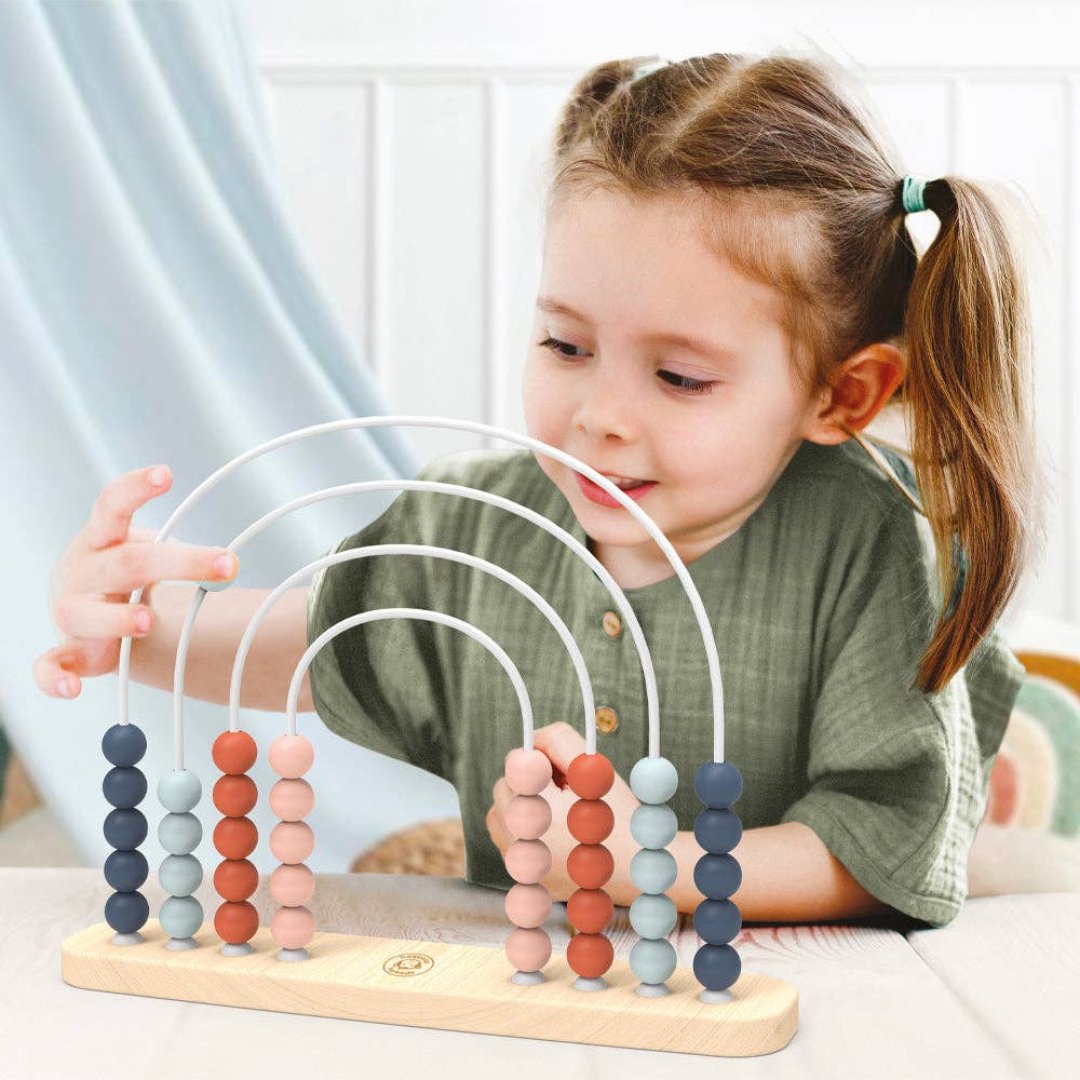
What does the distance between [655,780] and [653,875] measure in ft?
0.13

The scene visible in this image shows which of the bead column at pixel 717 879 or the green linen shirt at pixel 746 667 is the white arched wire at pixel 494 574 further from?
the green linen shirt at pixel 746 667

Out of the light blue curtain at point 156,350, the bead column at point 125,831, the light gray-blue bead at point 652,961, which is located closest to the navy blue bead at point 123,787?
the bead column at point 125,831

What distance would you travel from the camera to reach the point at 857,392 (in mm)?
728

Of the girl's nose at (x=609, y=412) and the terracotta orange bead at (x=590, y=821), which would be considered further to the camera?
the girl's nose at (x=609, y=412)

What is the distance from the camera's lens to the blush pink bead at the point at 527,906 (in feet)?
1.84

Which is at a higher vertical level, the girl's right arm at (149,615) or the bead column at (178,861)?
the girl's right arm at (149,615)

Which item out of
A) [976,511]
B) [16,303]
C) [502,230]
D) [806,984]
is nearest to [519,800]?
[806,984]

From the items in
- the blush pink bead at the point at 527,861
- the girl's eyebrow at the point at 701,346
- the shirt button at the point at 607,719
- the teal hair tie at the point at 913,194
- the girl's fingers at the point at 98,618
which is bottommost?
the blush pink bead at the point at 527,861

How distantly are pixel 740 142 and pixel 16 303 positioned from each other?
53cm

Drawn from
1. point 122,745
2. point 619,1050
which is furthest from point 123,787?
point 619,1050

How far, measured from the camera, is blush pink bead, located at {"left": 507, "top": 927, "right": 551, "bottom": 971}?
22.1 inches

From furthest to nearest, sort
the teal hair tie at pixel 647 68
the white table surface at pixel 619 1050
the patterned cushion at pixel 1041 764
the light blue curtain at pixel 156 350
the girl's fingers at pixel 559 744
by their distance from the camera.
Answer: the patterned cushion at pixel 1041 764 → the light blue curtain at pixel 156 350 → the teal hair tie at pixel 647 68 → the girl's fingers at pixel 559 744 → the white table surface at pixel 619 1050

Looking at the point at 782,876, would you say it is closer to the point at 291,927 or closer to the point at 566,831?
the point at 566,831

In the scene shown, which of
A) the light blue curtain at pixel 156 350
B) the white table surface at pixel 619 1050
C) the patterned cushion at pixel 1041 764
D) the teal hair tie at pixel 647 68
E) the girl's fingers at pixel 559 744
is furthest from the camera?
the patterned cushion at pixel 1041 764
